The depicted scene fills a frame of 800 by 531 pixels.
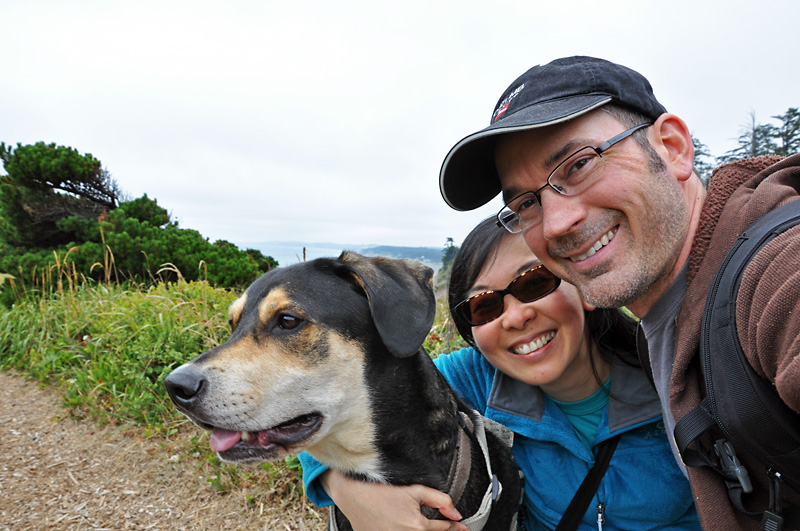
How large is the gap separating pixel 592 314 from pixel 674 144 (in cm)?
107

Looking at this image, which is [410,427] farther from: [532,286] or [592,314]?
[592,314]

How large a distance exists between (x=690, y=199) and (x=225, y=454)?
2.26m

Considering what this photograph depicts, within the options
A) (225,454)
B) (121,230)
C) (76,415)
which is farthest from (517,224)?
(121,230)

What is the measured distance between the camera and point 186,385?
6.32ft

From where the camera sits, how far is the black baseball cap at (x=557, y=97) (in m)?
1.89

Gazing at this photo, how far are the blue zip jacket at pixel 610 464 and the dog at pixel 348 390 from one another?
0.20 m

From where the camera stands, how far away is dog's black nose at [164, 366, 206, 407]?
1.93 metres

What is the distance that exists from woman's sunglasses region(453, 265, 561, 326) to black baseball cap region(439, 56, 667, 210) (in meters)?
0.66

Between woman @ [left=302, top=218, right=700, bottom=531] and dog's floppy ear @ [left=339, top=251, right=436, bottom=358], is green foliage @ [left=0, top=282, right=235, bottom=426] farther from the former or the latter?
dog's floppy ear @ [left=339, top=251, right=436, bottom=358]

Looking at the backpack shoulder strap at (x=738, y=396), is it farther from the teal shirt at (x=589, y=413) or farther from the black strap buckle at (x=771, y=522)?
the teal shirt at (x=589, y=413)

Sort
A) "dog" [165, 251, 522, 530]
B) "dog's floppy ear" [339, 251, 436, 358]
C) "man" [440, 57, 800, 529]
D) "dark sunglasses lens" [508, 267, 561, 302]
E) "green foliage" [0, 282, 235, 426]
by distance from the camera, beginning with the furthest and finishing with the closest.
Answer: "green foliage" [0, 282, 235, 426] → "dark sunglasses lens" [508, 267, 561, 302] → "dog's floppy ear" [339, 251, 436, 358] → "dog" [165, 251, 522, 530] → "man" [440, 57, 800, 529]

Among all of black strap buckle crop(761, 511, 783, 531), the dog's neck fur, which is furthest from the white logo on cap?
black strap buckle crop(761, 511, 783, 531)

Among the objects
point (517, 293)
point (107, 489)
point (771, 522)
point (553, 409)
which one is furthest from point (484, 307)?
point (107, 489)

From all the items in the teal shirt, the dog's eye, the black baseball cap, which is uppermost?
the black baseball cap
